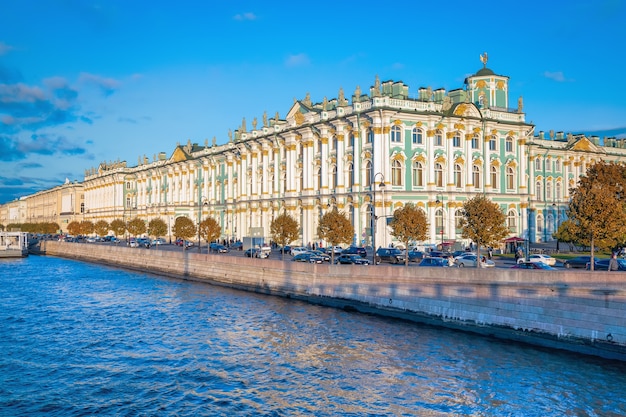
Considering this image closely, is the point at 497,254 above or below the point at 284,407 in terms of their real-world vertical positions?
above

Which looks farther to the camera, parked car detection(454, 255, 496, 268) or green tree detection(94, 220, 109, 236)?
green tree detection(94, 220, 109, 236)

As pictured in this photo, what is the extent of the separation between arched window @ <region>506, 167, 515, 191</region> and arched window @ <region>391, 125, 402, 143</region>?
46.9 ft

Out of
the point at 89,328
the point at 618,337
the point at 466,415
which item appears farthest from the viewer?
the point at 89,328

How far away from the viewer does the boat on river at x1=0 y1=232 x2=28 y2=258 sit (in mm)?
86375

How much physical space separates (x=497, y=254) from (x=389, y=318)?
82.5 ft

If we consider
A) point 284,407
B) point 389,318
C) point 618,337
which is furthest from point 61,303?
point 618,337

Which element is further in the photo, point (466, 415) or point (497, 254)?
point (497, 254)

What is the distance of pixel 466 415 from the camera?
17781 mm

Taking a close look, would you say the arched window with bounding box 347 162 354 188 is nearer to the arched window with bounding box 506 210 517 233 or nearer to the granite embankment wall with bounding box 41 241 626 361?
the arched window with bounding box 506 210 517 233

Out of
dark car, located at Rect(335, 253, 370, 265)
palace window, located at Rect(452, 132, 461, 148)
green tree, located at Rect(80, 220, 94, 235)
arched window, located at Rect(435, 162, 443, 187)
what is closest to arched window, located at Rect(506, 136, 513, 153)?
palace window, located at Rect(452, 132, 461, 148)

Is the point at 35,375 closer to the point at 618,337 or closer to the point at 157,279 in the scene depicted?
the point at 618,337

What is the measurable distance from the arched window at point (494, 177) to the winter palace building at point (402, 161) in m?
0.15

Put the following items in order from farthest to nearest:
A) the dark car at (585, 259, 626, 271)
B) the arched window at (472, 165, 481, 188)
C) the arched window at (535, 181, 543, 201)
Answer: the arched window at (535, 181, 543, 201)
the arched window at (472, 165, 481, 188)
the dark car at (585, 259, 626, 271)

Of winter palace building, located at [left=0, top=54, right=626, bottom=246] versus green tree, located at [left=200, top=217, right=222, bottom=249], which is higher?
winter palace building, located at [left=0, top=54, right=626, bottom=246]
